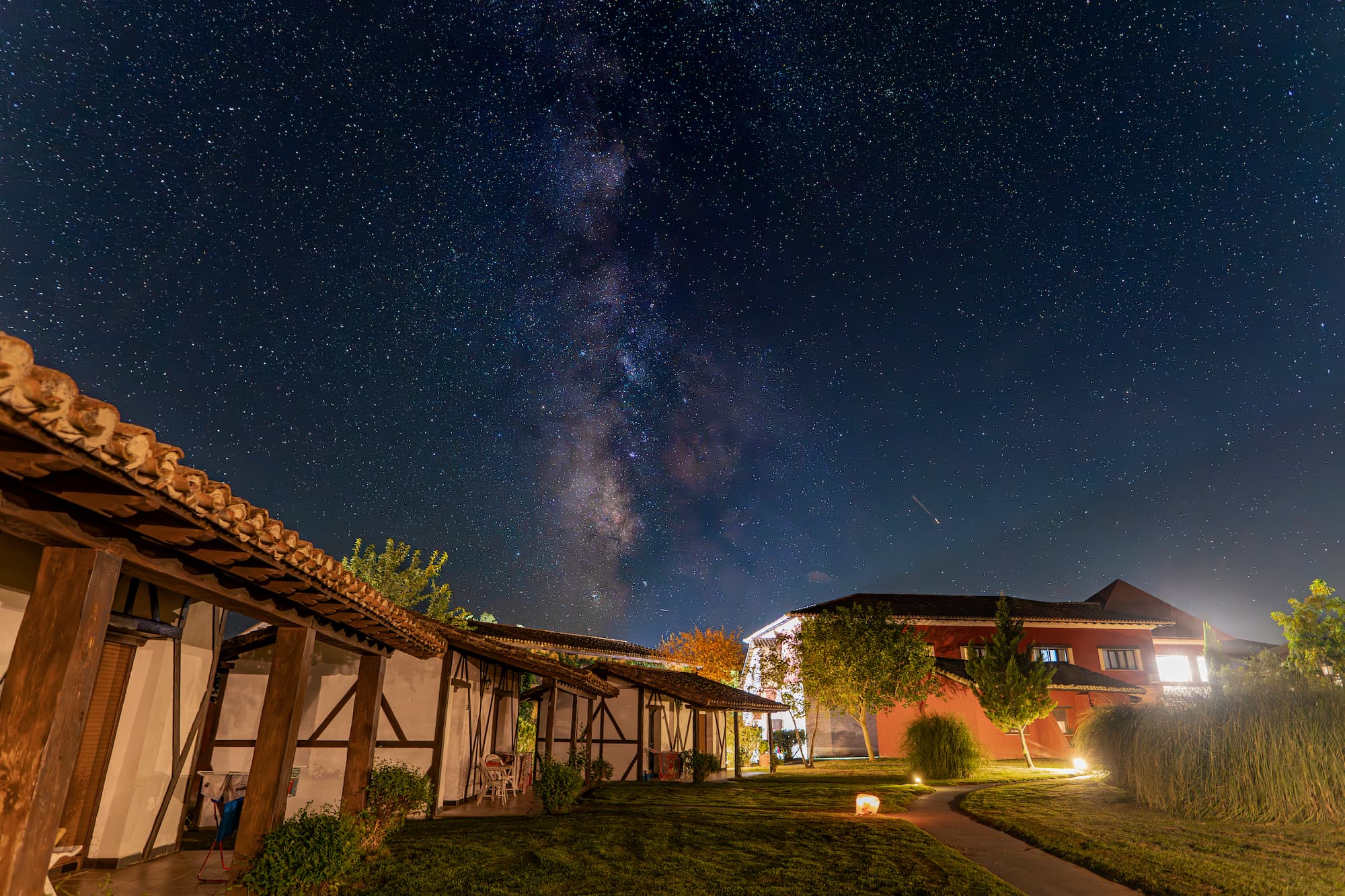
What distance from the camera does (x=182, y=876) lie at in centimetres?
771

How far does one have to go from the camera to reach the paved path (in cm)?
750

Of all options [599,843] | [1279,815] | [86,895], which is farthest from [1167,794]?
[86,895]

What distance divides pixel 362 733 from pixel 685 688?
51.2 feet

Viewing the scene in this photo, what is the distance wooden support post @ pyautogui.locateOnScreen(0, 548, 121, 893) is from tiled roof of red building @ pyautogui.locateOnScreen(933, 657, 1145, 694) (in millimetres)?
35637

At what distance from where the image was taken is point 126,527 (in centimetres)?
414

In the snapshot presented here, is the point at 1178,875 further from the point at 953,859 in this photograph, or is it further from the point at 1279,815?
the point at 1279,815

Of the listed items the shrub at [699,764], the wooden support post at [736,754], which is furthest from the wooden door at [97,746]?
the wooden support post at [736,754]

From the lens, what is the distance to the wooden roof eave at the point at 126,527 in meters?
3.12

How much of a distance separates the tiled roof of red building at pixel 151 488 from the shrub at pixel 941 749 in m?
21.7

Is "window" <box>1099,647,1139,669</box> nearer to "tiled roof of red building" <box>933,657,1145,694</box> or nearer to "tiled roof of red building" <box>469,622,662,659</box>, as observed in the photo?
"tiled roof of red building" <box>933,657,1145,694</box>

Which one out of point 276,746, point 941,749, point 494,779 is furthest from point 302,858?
point 941,749

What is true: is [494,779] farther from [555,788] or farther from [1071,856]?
[1071,856]

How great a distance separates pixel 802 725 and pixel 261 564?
4177cm

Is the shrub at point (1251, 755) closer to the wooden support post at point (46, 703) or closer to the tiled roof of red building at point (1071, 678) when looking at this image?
the wooden support post at point (46, 703)
